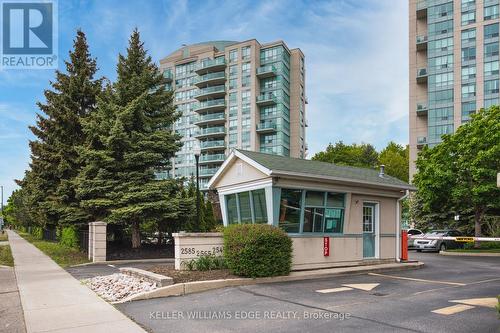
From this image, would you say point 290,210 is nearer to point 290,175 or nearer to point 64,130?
point 290,175

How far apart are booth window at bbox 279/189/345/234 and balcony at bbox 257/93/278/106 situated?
221ft

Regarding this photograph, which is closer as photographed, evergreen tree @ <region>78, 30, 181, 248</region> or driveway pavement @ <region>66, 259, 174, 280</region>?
driveway pavement @ <region>66, 259, 174, 280</region>

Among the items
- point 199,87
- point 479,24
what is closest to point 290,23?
point 479,24

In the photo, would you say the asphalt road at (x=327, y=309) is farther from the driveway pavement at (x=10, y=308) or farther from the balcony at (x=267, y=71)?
the balcony at (x=267, y=71)

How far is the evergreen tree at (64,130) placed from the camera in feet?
84.7

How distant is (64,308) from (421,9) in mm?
67870

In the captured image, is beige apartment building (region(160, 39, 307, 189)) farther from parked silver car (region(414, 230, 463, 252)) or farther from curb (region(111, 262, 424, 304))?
curb (region(111, 262, 424, 304))

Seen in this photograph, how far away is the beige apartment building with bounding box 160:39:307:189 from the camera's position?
8162cm

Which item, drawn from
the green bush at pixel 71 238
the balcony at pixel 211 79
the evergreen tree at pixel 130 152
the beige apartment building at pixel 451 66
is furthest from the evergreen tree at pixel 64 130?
the balcony at pixel 211 79

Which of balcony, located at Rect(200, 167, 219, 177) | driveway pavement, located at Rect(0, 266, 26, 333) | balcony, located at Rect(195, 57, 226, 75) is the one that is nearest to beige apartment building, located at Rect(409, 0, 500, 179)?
balcony, located at Rect(195, 57, 226, 75)

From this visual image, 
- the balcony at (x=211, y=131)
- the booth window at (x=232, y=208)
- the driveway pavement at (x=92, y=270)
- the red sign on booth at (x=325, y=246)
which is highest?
the balcony at (x=211, y=131)

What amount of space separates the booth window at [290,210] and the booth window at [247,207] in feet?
2.01

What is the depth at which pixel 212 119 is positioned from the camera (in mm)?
84062

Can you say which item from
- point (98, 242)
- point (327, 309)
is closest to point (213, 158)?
point (98, 242)
